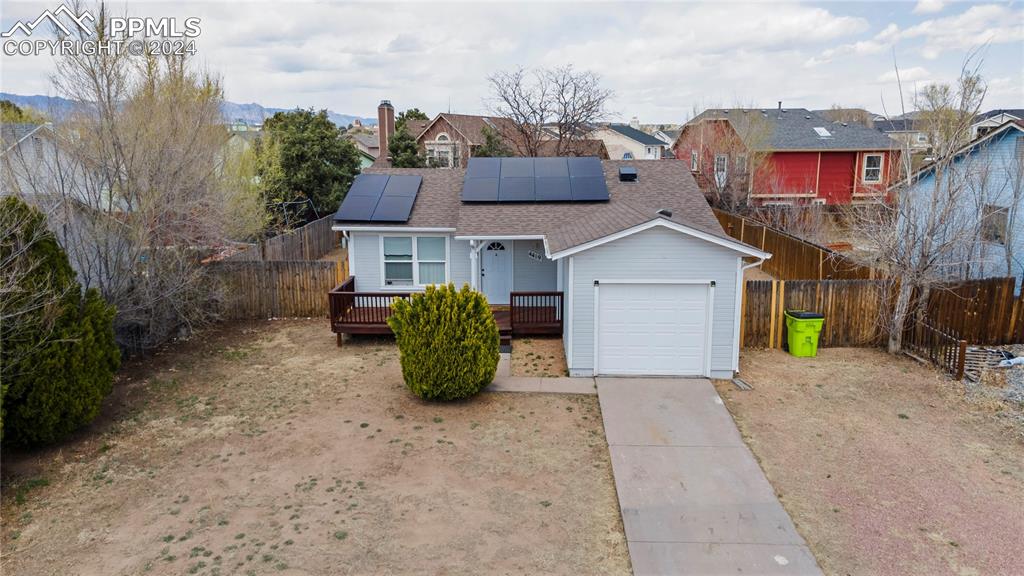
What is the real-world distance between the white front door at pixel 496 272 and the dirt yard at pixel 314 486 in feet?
15.8

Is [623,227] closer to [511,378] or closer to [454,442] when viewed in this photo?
[511,378]

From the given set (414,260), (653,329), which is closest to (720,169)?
(414,260)

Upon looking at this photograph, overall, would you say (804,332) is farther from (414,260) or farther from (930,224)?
(414,260)

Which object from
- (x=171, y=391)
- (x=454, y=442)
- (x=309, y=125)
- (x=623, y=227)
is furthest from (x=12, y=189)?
(x=309, y=125)

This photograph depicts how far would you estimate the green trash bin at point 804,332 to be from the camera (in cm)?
1326

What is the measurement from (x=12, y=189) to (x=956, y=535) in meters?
14.6

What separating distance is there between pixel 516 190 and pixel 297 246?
10.1 m

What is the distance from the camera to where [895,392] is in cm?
1141

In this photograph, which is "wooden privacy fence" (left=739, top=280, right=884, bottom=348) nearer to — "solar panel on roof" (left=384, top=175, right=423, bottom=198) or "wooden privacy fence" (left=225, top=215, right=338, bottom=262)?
"solar panel on roof" (left=384, top=175, right=423, bottom=198)

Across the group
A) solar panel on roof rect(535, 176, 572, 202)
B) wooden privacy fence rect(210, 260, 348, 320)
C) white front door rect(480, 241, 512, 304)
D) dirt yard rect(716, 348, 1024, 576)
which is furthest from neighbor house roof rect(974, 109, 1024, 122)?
wooden privacy fence rect(210, 260, 348, 320)

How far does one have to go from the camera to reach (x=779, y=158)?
111 feet

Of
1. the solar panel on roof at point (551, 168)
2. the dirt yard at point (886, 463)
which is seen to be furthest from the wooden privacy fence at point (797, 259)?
the solar panel on roof at point (551, 168)

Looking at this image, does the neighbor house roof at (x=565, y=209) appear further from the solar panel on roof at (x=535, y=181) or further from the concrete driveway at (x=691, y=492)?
the concrete driveway at (x=691, y=492)

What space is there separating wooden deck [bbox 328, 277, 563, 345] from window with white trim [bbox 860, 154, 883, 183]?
26744mm
